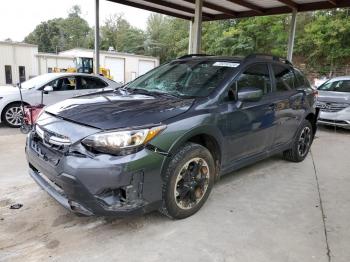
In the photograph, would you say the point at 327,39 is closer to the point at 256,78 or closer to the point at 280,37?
the point at 280,37

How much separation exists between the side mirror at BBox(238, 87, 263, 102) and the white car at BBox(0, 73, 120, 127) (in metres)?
5.07

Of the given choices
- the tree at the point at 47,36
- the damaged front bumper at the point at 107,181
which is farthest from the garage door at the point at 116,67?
the tree at the point at 47,36

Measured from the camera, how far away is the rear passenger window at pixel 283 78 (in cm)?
446

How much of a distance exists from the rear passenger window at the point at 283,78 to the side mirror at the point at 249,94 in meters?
0.82

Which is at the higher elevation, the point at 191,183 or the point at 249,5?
the point at 249,5

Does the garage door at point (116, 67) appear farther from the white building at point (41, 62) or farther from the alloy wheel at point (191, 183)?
the alloy wheel at point (191, 183)

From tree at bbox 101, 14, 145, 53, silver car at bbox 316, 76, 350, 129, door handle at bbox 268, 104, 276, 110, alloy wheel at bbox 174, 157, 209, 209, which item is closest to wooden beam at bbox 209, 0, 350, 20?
silver car at bbox 316, 76, 350, 129

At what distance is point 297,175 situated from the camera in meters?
4.75

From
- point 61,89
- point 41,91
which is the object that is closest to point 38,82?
point 41,91

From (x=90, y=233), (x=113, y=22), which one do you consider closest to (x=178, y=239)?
(x=90, y=233)

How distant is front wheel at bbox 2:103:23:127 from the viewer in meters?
7.53

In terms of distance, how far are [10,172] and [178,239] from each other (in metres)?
2.75

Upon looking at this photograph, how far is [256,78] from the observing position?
403 cm

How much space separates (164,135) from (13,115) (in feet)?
20.2
